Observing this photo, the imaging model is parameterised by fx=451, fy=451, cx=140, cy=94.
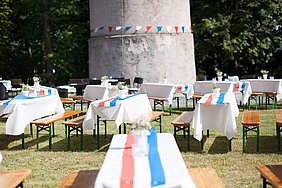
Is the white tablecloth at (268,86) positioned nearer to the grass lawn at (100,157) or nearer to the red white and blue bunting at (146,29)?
the grass lawn at (100,157)

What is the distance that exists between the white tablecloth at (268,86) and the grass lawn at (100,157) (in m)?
3.28

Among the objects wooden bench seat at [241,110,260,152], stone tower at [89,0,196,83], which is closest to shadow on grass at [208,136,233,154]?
wooden bench seat at [241,110,260,152]

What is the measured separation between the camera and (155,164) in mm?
3434

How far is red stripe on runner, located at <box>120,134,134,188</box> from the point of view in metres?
3.05

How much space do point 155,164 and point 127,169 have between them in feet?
0.77

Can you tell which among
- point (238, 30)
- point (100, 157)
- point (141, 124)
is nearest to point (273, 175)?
point (141, 124)

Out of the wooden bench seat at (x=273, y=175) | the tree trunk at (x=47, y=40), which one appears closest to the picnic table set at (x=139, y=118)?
the wooden bench seat at (x=273, y=175)

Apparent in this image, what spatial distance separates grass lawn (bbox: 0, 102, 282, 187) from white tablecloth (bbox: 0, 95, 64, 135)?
0.51m

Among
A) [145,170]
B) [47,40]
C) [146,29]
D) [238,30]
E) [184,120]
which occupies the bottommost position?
[184,120]

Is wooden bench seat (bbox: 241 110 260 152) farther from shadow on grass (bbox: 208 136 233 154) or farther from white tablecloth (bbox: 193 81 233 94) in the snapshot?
white tablecloth (bbox: 193 81 233 94)

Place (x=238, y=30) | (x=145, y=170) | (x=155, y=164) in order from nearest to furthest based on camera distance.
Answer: (x=145, y=170) < (x=155, y=164) < (x=238, y=30)

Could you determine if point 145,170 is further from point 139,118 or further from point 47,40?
point 47,40

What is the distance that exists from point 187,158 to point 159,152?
3.44m

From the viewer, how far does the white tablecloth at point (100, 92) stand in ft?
36.9
